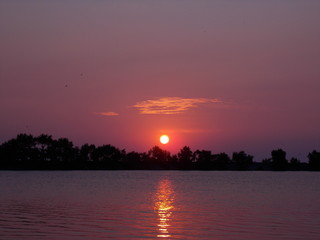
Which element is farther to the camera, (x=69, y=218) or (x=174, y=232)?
(x=69, y=218)

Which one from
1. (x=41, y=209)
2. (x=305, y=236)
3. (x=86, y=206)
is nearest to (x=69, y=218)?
(x=41, y=209)

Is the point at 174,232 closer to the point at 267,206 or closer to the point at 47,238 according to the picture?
the point at 47,238

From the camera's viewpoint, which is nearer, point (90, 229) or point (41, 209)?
point (90, 229)

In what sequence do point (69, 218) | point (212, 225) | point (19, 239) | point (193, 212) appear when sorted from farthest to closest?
point (193, 212), point (69, 218), point (212, 225), point (19, 239)

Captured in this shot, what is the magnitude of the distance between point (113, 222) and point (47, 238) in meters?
→ 7.22

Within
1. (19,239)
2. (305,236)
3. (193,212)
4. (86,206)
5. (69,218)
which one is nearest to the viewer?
(19,239)

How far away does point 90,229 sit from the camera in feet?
103

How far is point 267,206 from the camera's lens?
48.1 m

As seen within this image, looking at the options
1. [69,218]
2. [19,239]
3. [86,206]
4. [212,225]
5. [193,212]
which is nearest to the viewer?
[19,239]

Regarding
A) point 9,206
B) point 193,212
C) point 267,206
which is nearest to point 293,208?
point 267,206

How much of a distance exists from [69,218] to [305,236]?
52.5 ft

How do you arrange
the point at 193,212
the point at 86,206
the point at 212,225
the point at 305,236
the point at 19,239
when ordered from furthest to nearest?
1. the point at 86,206
2. the point at 193,212
3. the point at 212,225
4. the point at 305,236
5. the point at 19,239

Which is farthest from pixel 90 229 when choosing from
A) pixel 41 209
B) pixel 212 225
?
pixel 41 209

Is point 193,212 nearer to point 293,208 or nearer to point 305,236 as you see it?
point 293,208
